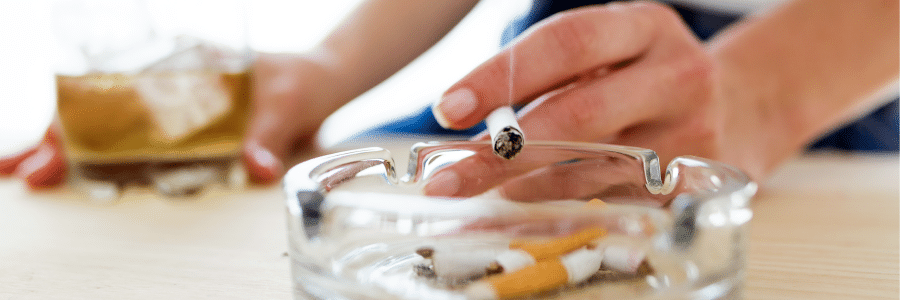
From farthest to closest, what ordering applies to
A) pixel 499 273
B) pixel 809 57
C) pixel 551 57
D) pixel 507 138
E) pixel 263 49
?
pixel 263 49 → pixel 809 57 → pixel 551 57 → pixel 507 138 → pixel 499 273

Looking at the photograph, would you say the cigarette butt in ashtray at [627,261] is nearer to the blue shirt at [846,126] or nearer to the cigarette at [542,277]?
the cigarette at [542,277]

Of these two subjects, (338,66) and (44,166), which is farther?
(338,66)

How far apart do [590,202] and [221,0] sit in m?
0.52

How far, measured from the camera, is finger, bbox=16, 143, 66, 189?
74 cm

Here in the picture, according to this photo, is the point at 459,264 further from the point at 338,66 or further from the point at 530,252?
the point at 338,66

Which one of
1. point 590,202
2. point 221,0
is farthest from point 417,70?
point 590,202

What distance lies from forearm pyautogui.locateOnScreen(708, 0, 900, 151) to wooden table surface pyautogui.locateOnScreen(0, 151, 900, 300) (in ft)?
0.38

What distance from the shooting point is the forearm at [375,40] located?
1.20 meters

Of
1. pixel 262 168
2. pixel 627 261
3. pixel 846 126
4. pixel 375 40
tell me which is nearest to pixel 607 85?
pixel 627 261

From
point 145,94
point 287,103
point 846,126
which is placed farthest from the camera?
point 846,126

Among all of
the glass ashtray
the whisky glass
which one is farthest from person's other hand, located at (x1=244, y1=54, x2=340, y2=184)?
the glass ashtray

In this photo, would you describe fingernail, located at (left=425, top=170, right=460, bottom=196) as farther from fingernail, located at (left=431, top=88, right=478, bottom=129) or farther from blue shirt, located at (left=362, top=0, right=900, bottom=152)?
blue shirt, located at (left=362, top=0, right=900, bottom=152)

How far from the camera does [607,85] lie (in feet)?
1.79

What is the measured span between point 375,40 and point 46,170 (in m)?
0.65
